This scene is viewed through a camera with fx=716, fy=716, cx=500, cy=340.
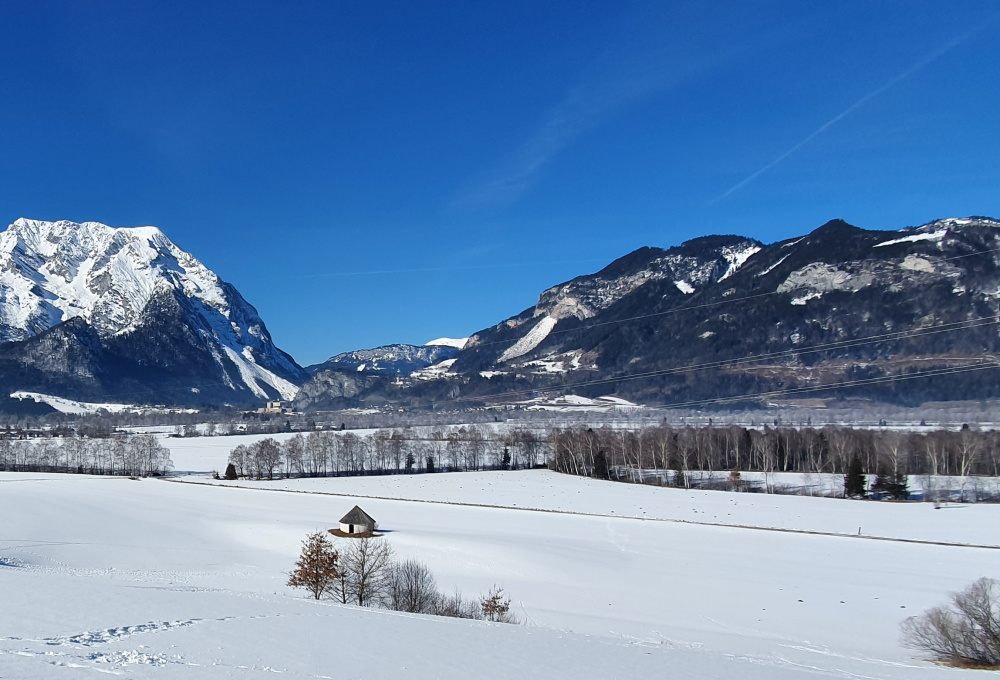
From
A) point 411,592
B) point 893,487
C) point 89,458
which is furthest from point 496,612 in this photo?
point 89,458

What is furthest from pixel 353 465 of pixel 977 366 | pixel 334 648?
pixel 977 366

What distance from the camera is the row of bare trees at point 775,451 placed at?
87812 millimetres

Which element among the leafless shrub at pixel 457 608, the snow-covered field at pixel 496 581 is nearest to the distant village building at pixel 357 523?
the snow-covered field at pixel 496 581

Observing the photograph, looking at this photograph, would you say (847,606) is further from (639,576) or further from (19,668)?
(19,668)

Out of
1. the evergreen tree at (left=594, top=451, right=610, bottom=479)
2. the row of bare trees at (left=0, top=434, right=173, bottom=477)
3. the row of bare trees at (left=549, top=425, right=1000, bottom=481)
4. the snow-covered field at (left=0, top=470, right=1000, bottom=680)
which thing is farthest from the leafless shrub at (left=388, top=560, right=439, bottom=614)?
the row of bare trees at (left=0, top=434, right=173, bottom=477)

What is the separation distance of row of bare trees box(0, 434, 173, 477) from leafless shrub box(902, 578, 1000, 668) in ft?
342

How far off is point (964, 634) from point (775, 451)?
8046 cm

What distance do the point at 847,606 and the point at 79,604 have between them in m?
30.5

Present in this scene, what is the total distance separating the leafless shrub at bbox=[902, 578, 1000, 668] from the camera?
24.3 metres

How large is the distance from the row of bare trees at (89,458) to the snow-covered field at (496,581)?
26846mm

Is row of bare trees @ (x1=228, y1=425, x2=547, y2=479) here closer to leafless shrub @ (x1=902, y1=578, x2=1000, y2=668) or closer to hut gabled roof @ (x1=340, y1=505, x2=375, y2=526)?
hut gabled roof @ (x1=340, y1=505, x2=375, y2=526)

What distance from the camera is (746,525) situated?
54812mm

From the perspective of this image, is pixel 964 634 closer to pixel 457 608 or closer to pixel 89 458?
pixel 457 608

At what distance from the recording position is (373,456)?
11625 cm
